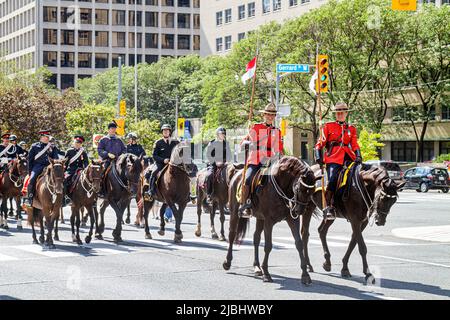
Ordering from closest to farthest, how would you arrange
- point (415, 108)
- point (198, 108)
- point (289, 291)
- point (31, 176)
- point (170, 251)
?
point (289, 291)
point (170, 251)
point (31, 176)
point (415, 108)
point (198, 108)

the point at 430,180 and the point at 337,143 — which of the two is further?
the point at 430,180

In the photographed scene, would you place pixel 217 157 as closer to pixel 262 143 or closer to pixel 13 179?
pixel 262 143

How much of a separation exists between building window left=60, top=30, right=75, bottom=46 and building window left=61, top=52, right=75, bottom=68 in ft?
5.50

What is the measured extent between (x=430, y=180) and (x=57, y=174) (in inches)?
1511

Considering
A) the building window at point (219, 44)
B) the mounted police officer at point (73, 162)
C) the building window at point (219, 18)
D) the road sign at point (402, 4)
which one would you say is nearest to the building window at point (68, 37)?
the building window at point (219, 18)

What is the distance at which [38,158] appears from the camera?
19219mm

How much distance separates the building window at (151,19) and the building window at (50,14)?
49.5 feet

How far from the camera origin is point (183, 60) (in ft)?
344

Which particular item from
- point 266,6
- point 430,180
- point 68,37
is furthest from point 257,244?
point 68,37

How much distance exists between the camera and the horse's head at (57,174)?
17750mm

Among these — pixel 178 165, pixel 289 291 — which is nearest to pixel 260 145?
pixel 289 291

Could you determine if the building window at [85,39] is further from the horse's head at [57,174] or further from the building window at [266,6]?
the horse's head at [57,174]

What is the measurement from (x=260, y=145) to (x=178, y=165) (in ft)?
20.0
